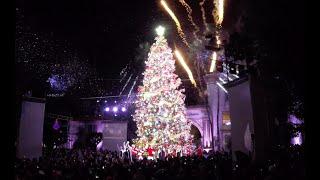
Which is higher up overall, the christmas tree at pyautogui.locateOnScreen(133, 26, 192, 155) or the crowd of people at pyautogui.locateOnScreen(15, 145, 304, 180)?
the christmas tree at pyautogui.locateOnScreen(133, 26, 192, 155)

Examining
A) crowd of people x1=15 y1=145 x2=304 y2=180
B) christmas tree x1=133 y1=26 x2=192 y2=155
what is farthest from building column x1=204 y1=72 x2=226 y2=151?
crowd of people x1=15 y1=145 x2=304 y2=180

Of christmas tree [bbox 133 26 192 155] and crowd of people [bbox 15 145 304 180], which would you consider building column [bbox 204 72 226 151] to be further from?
crowd of people [bbox 15 145 304 180]

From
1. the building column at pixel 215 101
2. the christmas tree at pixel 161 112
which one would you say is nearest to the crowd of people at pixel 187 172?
the christmas tree at pixel 161 112

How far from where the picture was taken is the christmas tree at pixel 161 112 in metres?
23.8

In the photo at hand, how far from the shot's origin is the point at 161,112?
79.5 feet

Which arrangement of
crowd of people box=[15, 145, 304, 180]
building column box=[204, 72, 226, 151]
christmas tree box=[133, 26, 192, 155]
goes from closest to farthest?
crowd of people box=[15, 145, 304, 180], christmas tree box=[133, 26, 192, 155], building column box=[204, 72, 226, 151]

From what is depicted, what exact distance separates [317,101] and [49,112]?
140 ft

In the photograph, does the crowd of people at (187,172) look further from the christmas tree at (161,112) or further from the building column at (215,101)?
the building column at (215,101)

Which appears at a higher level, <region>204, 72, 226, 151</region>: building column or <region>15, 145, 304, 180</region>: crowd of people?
<region>204, 72, 226, 151</region>: building column

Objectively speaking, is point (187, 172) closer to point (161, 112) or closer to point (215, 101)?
point (161, 112)

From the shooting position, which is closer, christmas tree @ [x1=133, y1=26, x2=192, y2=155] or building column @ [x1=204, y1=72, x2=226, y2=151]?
christmas tree @ [x1=133, y1=26, x2=192, y2=155]

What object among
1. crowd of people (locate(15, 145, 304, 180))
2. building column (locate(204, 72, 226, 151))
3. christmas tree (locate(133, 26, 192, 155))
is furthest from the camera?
building column (locate(204, 72, 226, 151))

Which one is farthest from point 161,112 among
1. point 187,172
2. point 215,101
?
point 187,172

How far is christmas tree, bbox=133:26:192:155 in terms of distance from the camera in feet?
78.2
